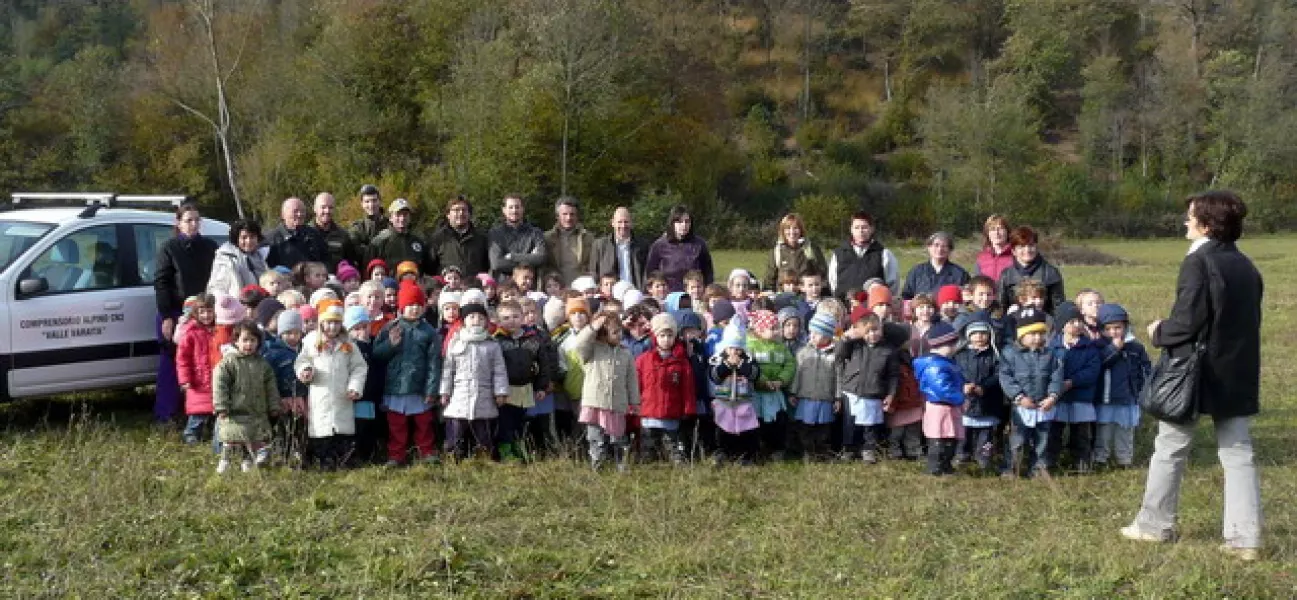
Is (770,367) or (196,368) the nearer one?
(196,368)

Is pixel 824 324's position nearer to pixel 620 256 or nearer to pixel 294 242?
pixel 620 256

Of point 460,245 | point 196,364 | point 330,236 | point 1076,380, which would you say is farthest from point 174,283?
point 1076,380

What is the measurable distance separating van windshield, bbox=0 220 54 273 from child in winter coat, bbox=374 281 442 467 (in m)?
2.89

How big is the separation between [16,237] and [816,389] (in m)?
6.23

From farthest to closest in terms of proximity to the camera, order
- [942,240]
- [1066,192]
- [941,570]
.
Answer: [1066,192] → [942,240] → [941,570]

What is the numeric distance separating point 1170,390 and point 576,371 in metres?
4.00

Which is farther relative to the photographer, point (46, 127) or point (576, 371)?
point (46, 127)

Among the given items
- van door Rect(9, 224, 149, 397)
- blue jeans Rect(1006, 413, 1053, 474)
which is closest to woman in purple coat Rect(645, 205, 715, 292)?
blue jeans Rect(1006, 413, 1053, 474)

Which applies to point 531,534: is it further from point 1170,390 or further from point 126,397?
point 126,397

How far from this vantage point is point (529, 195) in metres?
41.4

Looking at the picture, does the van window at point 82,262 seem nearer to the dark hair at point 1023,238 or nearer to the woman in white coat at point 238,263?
the woman in white coat at point 238,263

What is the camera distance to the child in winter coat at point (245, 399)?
24.5 feet

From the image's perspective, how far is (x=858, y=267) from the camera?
9.77m

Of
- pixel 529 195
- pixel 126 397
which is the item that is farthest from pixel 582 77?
pixel 126 397
